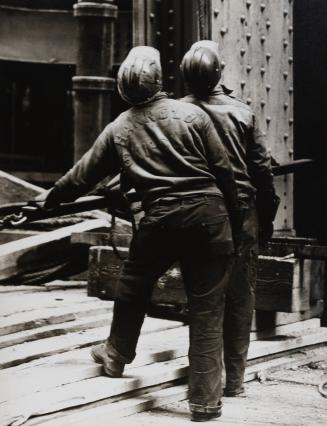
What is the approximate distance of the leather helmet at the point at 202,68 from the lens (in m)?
6.25

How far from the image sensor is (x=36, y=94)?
19.4 m

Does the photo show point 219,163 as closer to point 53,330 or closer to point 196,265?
point 196,265

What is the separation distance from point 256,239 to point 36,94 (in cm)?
1340

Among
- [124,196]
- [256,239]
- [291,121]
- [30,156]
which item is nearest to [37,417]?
[124,196]

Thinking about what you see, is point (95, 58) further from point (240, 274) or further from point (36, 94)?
point (36, 94)

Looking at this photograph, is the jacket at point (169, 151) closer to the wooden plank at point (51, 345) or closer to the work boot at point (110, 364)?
the work boot at point (110, 364)

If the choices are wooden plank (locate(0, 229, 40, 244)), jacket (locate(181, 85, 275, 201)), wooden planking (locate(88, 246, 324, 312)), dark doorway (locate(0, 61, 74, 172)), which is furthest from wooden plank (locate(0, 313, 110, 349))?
dark doorway (locate(0, 61, 74, 172))

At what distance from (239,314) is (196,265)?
78cm

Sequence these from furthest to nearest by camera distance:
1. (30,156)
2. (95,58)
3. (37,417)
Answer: (30,156), (95,58), (37,417)

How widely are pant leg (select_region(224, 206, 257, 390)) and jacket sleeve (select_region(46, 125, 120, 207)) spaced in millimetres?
972

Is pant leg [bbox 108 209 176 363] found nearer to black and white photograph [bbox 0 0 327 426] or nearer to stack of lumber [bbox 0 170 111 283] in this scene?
black and white photograph [bbox 0 0 327 426]

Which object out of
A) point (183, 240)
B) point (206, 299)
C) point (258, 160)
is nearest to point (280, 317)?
point (258, 160)

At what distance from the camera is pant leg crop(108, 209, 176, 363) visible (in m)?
5.79

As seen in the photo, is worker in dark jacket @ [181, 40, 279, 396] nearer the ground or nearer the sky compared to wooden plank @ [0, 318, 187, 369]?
nearer the sky
